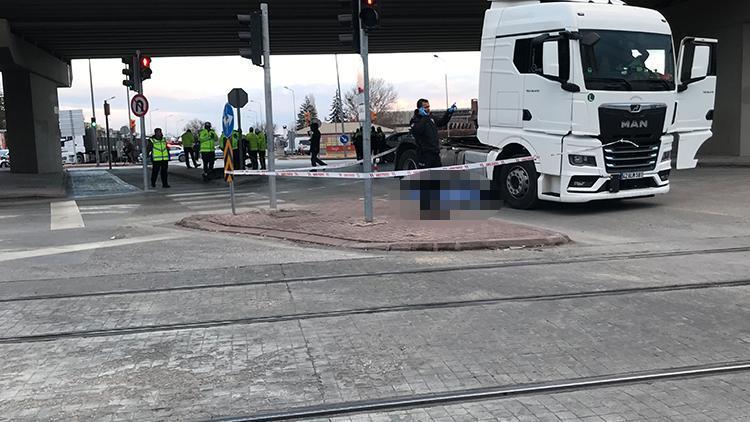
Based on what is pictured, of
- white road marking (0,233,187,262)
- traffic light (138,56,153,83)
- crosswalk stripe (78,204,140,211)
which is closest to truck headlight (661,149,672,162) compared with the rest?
white road marking (0,233,187,262)

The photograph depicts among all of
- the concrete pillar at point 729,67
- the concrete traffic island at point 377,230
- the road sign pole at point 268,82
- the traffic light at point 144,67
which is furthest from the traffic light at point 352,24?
the concrete pillar at point 729,67

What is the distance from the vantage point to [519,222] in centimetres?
1127

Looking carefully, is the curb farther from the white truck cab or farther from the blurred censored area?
the white truck cab

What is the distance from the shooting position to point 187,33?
26906 mm

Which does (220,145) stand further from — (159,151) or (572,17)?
(572,17)

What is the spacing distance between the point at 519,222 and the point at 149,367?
7.83 m

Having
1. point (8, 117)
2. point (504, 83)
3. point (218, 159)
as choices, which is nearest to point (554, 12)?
point (504, 83)

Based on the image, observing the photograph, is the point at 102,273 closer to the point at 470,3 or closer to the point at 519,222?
the point at 519,222

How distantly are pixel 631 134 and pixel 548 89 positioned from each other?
5.47 ft

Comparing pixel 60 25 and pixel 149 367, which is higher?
pixel 60 25

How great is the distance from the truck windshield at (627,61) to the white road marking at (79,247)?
296 inches

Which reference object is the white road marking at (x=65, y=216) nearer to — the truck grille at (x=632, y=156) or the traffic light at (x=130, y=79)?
the traffic light at (x=130, y=79)

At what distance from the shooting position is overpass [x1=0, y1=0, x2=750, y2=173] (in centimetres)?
2247

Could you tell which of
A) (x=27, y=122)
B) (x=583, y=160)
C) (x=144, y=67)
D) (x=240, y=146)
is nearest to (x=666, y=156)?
(x=583, y=160)
